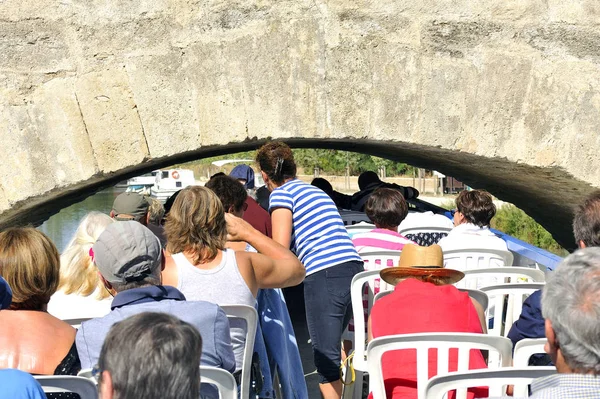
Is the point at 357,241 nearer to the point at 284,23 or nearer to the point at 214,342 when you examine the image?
the point at 284,23

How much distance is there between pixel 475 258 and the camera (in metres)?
4.63

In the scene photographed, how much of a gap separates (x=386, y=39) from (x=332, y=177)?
94.9ft

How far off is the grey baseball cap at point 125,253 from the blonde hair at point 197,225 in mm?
586

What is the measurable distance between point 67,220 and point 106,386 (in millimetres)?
17358

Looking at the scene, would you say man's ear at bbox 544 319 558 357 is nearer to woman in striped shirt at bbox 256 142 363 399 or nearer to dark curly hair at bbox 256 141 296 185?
woman in striped shirt at bbox 256 142 363 399

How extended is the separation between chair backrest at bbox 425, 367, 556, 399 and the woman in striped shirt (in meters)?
1.70

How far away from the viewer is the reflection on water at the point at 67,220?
551 inches

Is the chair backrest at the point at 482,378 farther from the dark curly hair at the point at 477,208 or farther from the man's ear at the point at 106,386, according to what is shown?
the dark curly hair at the point at 477,208

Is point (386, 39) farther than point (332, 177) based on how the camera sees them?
No

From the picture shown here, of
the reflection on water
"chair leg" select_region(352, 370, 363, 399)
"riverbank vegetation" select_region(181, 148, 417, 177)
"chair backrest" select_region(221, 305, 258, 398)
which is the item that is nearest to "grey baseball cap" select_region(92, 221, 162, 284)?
"chair backrest" select_region(221, 305, 258, 398)

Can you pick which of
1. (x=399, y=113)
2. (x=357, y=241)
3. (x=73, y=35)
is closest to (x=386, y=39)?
(x=399, y=113)

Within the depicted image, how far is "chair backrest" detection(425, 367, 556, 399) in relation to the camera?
7.48 feet

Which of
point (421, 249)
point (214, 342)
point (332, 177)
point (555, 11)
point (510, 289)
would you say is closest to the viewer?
point (214, 342)

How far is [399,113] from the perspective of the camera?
15.2ft
